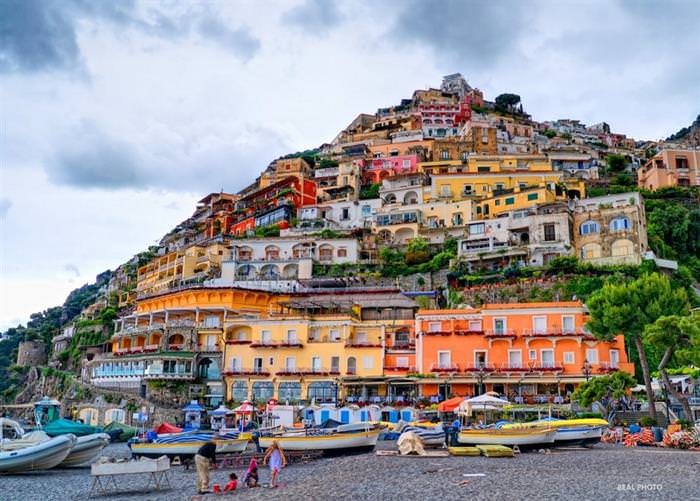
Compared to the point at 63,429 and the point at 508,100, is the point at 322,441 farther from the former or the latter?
the point at 508,100

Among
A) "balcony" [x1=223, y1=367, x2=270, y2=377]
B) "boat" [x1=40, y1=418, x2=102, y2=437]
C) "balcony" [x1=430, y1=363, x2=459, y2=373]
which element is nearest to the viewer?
"boat" [x1=40, y1=418, x2=102, y2=437]

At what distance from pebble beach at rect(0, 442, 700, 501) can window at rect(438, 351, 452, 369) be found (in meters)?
18.0

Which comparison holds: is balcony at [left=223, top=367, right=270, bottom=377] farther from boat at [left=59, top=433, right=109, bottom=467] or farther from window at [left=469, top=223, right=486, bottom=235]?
window at [left=469, top=223, right=486, bottom=235]

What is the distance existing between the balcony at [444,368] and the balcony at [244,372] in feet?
37.7

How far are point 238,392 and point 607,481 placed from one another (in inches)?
1335

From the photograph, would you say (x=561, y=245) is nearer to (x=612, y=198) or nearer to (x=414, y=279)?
(x=612, y=198)

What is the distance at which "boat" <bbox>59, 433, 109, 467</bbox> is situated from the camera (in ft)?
85.1

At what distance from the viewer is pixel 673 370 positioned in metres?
37.4

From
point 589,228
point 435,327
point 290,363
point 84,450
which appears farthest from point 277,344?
point 589,228

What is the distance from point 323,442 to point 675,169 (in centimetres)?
5969

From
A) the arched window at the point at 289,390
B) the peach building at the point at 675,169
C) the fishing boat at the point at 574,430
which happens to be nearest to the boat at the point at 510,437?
the fishing boat at the point at 574,430

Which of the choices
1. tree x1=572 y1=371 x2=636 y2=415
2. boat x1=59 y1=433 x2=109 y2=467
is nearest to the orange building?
tree x1=572 y1=371 x2=636 y2=415

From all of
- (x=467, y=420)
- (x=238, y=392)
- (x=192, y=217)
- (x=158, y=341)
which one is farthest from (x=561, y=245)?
(x=192, y=217)

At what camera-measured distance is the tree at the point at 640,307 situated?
31.0 metres
